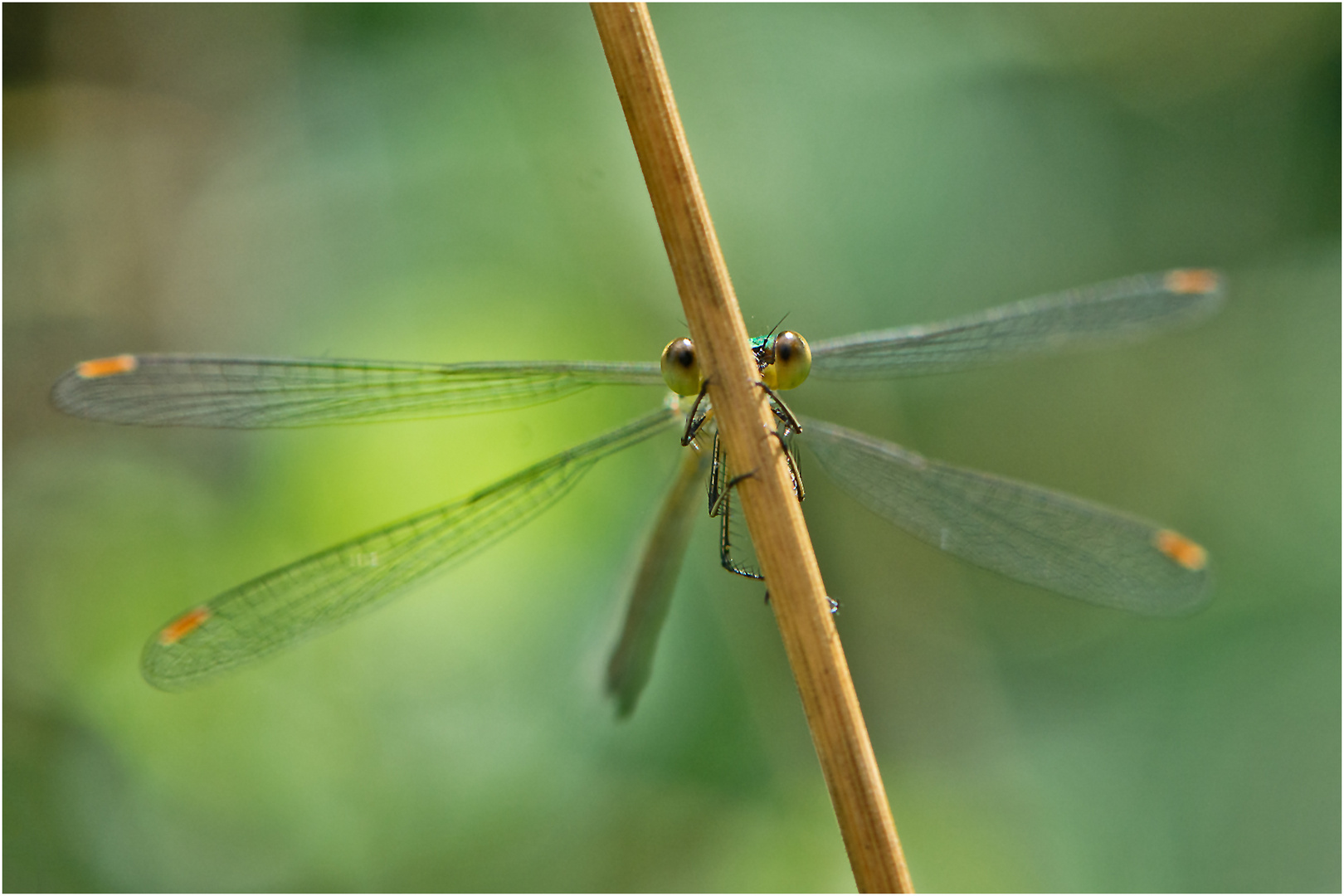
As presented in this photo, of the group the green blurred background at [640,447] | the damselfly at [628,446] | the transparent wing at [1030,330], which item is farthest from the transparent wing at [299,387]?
the green blurred background at [640,447]

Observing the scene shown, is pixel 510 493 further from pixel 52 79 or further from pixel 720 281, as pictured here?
pixel 52 79

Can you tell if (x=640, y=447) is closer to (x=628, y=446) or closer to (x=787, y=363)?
(x=628, y=446)

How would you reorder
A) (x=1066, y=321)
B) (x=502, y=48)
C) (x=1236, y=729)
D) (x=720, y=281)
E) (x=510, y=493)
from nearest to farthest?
(x=720, y=281) < (x=510, y=493) < (x=1066, y=321) < (x=1236, y=729) < (x=502, y=48)

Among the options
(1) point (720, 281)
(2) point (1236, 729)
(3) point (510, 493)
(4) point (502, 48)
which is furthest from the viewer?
(4) point (502, 48)

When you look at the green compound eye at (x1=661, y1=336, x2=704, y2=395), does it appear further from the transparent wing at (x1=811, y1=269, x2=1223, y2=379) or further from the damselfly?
the transparent wing at (x1=811, y1=269, x2=1223, y2=379)

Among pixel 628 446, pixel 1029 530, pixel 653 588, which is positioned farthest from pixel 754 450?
pixel 653 588

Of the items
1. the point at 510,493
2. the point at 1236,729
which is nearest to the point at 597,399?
the point at 510,493
